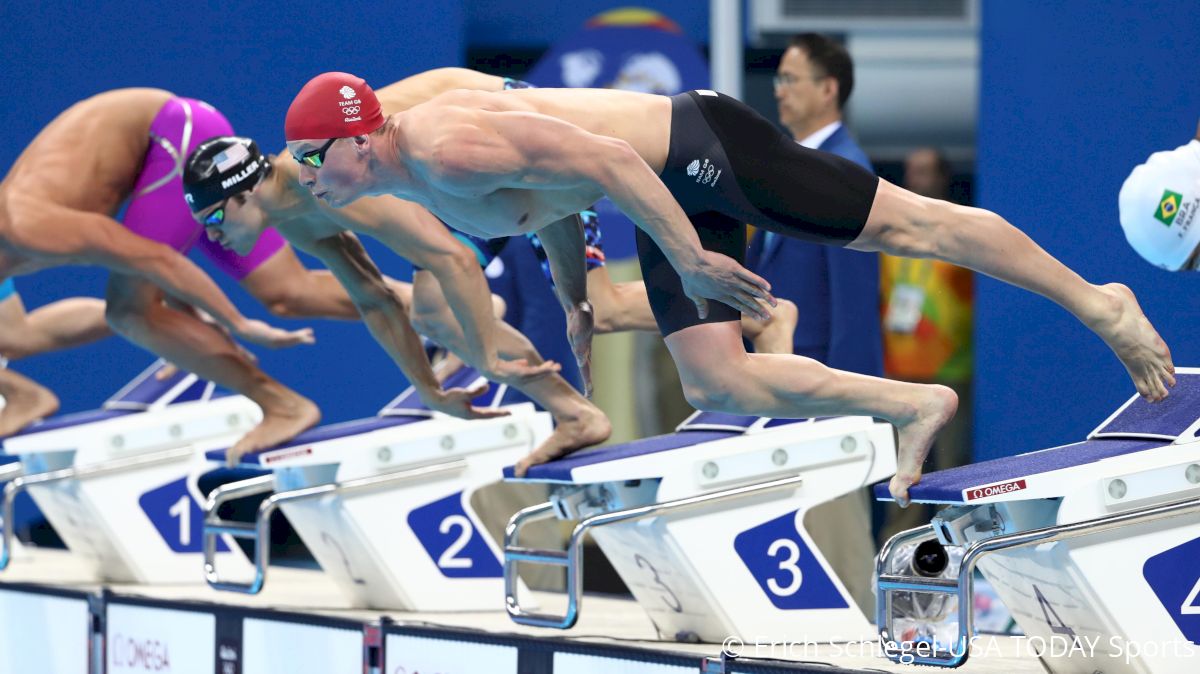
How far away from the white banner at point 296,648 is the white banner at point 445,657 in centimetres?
18

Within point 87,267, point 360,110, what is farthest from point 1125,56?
point 87,267

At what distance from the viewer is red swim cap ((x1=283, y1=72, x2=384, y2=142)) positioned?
3865 mm

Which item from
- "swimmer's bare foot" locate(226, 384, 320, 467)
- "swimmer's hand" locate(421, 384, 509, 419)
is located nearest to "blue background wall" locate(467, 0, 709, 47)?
"swimmer's bare foot" locate(226, 384, 320, 467)

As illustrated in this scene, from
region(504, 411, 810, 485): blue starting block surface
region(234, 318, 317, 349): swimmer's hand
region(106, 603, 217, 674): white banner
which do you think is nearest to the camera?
region(504, 411, 810, 485): blue starting block surface

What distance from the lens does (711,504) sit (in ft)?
15.4

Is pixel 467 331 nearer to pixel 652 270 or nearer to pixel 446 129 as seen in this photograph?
pixel 652 270

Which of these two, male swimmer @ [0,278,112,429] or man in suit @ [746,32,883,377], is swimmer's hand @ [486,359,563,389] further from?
male swimmer @ [0,278,112,429]

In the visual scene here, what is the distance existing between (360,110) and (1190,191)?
6.51 feet

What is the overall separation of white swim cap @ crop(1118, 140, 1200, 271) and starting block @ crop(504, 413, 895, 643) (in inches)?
44.3

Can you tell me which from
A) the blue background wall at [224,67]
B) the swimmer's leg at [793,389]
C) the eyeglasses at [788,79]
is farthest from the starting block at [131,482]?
the swimmer's leg at [793,389]

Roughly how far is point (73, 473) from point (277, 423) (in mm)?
1124

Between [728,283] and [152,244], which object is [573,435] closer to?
[728,283]

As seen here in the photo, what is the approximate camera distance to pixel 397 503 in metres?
5.76

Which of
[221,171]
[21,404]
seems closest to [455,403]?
[221,171]
